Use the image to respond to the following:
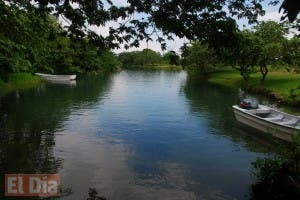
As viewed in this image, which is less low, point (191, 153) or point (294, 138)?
point (294, 138)

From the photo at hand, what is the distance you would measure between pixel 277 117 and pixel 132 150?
12527mm

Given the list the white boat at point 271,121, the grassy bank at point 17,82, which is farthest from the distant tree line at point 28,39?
the white boat at point 271,121

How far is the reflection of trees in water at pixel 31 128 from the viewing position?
1794cm

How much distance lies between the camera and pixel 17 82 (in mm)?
55844

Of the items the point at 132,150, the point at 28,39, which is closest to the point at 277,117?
the point at 132,150

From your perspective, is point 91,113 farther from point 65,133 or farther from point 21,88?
point 21,88

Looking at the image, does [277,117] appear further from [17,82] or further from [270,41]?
[17,82]

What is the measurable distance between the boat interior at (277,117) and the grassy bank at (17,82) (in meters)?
31.5

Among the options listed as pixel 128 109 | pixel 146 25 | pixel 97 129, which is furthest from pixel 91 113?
pixel 146 25

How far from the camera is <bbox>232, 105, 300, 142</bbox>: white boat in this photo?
23141 mm

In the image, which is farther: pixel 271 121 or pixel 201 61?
pixel 201 61

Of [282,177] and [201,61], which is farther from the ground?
[201,61]

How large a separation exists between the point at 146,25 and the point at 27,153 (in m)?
11.7

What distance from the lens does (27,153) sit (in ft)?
64.8
